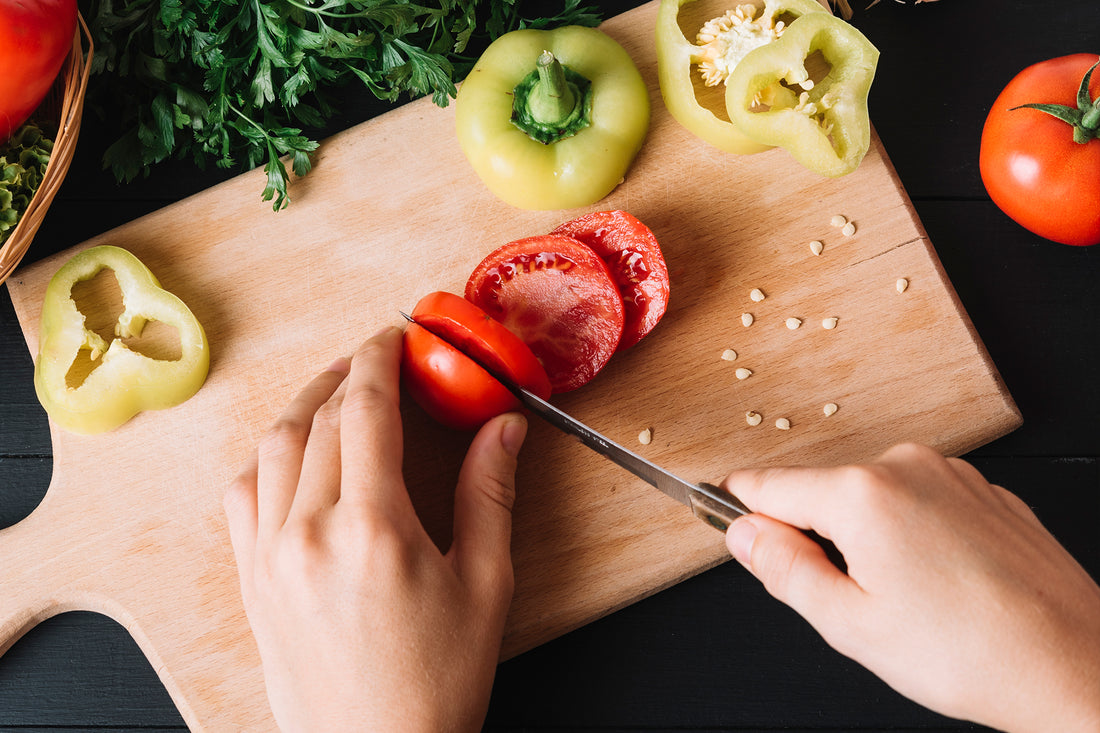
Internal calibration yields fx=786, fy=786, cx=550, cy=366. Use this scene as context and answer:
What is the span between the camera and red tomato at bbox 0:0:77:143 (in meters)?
1.43

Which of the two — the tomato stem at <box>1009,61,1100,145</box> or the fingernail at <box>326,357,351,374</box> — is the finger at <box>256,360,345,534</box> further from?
the tomato stem at <box>1009,61,1100,145</box>

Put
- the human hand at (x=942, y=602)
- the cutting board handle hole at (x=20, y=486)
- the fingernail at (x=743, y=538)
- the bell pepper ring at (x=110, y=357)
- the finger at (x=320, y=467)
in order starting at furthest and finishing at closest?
the cutting board handle hole at (x=20, y=486) < the bell pepper ring at (x=110, y=357) < the finger at (x=320, y=467) < the fingernail at (x=743, y=538) < the human hand at (x=942, y=602)

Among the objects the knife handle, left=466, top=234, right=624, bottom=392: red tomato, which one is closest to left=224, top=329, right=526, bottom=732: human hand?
left=466, top=234, right=624, bottom=392: red tomato

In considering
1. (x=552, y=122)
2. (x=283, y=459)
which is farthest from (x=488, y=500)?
(x=552, y=122)

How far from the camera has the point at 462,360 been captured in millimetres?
1398

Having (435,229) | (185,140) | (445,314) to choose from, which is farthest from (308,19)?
(445,314)

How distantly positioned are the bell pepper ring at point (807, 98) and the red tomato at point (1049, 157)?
326 millimetres

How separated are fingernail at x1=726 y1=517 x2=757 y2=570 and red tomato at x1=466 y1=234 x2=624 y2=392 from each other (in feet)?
1.44

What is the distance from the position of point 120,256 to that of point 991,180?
6.09ft

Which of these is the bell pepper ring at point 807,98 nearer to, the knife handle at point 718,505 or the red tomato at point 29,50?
the knife handle at point 718,505

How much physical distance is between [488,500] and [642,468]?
0.29 meters

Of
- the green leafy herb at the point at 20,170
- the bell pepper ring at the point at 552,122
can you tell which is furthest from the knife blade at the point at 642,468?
the green leafy herb at the point at 20,170

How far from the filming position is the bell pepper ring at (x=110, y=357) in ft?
5.12

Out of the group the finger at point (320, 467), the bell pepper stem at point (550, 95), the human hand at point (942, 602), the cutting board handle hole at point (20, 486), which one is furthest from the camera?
the cutting board handle hole at point (20, 486)
